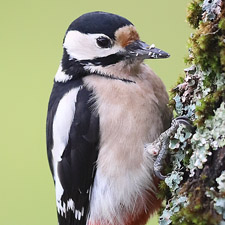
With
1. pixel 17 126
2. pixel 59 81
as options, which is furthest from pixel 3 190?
pixel 59 81

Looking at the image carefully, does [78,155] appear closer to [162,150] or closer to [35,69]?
[162,150]

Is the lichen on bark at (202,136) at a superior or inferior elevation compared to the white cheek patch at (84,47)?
inferior

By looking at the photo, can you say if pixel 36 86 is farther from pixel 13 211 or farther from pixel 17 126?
pixel 13 211

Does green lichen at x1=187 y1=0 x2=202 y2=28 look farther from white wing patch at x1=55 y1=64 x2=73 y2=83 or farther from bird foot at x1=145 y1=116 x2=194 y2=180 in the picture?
white wing patch at x1=55 y1=64 x2=73 y2=83

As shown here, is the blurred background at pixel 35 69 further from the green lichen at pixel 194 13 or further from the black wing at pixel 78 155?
the green lichen at pixel 194 13

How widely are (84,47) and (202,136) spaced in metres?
0.95

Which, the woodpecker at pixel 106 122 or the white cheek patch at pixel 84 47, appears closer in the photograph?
the woodpecker at pixel 106 122

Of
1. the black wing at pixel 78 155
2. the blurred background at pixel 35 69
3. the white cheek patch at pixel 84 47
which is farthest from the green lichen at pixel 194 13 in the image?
the blurred background at pixel 35 69

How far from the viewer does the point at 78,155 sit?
10.4 feet

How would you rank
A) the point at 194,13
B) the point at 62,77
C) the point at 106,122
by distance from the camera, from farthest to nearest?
the point at 62,77
the point at 106,122
the point at 194,13

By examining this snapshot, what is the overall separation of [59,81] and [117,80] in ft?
1.17

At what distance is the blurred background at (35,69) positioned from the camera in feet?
16.6

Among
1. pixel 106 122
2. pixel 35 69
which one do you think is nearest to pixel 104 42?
pixel 106 122

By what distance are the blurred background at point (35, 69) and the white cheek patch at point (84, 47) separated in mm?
1467
